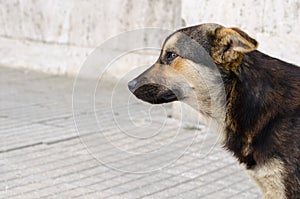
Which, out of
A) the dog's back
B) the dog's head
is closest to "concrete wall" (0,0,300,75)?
the dog's head

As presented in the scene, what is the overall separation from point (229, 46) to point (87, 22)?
5.97 meters

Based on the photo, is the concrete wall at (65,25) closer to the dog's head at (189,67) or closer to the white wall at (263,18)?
the white wall at (263,18)

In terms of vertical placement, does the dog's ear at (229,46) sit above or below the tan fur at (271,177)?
above

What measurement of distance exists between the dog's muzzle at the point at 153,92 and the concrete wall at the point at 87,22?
2771 mm

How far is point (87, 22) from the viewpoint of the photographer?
10320 millimetres

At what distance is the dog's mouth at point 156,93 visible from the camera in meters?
4.88

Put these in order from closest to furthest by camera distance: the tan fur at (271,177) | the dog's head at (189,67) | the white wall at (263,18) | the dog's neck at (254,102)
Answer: the tan fur at (271,177) → the dog's neck at (254,102) → the dog's head at (189,67) → the white wall at (263,18)

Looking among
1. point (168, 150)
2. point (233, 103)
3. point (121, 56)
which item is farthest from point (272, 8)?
point (233, 103)

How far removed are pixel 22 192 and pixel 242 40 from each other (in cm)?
234

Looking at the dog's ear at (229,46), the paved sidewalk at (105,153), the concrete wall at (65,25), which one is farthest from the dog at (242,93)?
the concrete wall at (65,25)

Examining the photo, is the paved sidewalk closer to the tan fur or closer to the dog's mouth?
the dog's mouth

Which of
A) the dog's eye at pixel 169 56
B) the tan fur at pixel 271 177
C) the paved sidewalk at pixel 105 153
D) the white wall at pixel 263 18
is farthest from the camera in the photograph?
the white wall at pixel 263 18

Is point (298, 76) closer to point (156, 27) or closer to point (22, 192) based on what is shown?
point (22, 192)

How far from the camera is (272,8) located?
24.2 feet
